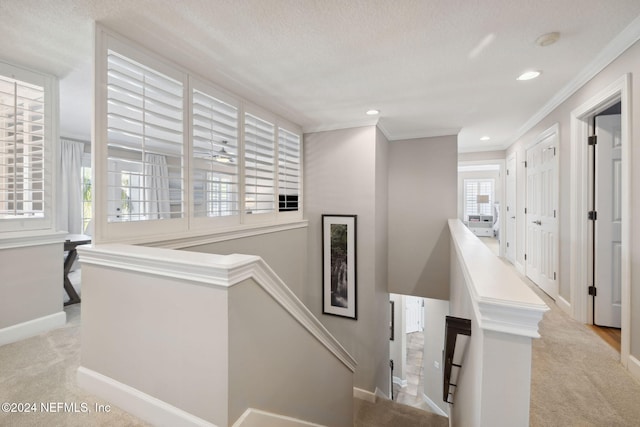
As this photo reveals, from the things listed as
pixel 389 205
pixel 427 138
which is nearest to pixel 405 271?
pixel 389 205

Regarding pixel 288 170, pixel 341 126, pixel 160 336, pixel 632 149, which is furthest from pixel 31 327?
pixel 632 149

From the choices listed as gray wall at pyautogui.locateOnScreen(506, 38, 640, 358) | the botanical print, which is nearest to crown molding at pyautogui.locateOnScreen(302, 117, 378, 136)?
the botanical print

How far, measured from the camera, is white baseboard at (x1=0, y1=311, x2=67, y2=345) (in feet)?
7.51

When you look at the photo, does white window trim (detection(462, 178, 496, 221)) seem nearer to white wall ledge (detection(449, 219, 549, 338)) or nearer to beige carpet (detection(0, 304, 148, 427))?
white wall ledge (detection(449, 219, 549, 338))

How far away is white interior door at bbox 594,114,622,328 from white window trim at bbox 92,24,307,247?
10.5ft

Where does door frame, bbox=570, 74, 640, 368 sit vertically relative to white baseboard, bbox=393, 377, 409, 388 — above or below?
above

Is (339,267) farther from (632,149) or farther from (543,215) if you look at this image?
(632,149)

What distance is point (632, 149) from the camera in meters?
1.98

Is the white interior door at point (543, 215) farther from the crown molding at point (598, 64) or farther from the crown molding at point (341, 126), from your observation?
the crown molding at point (341, 126)

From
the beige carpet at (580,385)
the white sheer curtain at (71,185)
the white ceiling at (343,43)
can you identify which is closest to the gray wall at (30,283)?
the white ceiling at (343,43)

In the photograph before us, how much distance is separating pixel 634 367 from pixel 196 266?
111 inches

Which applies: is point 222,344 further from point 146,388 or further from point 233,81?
point 233,81

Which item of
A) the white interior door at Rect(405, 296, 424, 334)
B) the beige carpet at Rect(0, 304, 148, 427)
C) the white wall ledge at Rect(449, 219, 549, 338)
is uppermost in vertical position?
the white wall ledge at Rect(449, 219, 549, 338)

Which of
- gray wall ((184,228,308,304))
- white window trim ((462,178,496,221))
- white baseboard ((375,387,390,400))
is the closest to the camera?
gray wall ((184,228,308,304))
